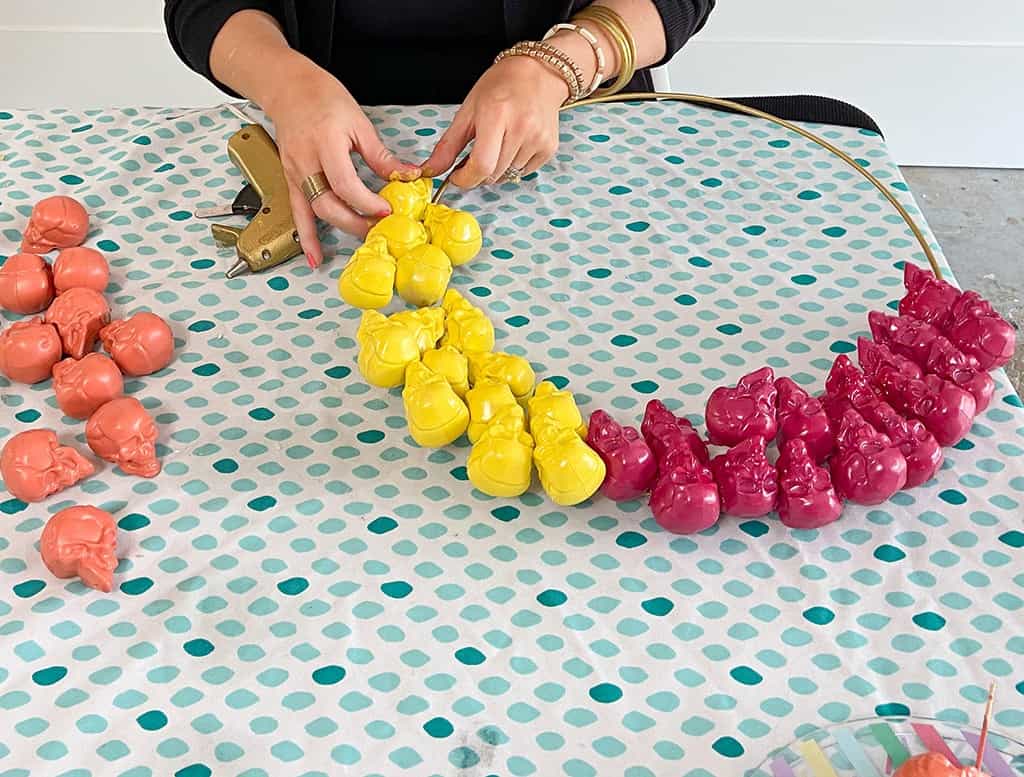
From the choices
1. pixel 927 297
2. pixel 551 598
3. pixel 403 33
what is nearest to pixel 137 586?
pixel 551 598

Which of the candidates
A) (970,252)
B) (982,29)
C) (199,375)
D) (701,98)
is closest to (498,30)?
(701,98)

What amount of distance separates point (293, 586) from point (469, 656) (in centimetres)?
12

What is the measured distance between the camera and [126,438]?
31.5 inches

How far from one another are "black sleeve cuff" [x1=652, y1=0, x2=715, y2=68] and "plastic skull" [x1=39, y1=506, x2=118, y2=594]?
0.72 meters

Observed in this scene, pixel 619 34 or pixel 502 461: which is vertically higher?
pixel 619 34

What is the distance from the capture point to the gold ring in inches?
40.0

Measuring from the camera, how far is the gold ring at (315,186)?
1017mm

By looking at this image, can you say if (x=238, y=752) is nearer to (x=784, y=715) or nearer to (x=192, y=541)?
(x=192, y=541)

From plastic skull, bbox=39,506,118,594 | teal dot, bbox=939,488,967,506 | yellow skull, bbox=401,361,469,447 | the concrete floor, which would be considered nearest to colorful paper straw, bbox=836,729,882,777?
teal dot, bbox=939,488,967,506

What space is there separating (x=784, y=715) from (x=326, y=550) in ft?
0.94

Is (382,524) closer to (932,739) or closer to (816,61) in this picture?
(932,739)

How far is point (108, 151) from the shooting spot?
1.14 meters

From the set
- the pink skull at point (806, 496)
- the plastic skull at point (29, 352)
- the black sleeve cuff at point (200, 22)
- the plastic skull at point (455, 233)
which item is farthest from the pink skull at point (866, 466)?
the black sleeve cuff at point (200, 22)

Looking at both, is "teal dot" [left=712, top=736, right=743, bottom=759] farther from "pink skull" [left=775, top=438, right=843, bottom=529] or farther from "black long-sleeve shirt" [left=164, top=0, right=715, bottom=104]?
"black long-sleeve shirt" [left=164, top=0, right=715, bottom=104]
